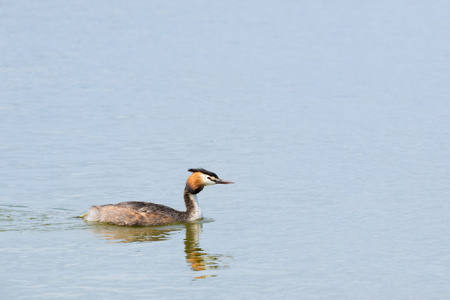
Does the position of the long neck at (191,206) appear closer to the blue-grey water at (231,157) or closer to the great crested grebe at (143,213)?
the great crested grebe at (143,213)

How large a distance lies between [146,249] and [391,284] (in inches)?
167

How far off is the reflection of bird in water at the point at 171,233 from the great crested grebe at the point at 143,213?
0.37 ft

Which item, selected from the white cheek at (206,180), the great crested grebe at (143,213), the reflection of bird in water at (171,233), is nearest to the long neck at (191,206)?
the great crested grebe at (143,213)

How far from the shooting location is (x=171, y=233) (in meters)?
18.0

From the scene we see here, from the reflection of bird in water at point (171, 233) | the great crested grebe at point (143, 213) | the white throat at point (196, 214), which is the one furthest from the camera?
the white throat at point (196, 214)

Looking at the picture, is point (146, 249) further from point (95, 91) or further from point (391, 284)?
point (95, 91)

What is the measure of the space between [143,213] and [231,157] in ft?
16.9

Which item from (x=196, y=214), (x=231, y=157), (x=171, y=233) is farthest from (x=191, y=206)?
(x=231, y=157)

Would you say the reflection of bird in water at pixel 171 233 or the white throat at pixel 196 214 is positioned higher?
the white throat at pixel 196 214

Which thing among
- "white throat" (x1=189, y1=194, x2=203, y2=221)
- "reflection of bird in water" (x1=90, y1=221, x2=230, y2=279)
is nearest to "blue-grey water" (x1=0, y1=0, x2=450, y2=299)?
"reflection of bird in water" (x1=90, y1=221, x2=230, y2=279)

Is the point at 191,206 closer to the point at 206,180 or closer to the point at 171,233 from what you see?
the point at 206,180

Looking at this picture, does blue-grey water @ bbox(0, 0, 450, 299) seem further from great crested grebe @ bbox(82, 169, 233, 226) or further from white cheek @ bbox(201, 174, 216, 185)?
white cheek @ bbox(201, 174, 216, 185)

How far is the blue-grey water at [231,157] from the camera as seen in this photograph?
14.9 m

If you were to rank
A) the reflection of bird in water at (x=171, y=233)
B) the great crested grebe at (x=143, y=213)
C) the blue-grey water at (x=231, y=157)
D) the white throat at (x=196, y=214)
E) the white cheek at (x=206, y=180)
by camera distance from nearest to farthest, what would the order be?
the blue-grey water at (x=231, y=157) → the reflection of bird in water at (x=171, y=233) → the great crested grebe at (x=143, y=213) → the white throat at (x=196, y=214) → the white cheek at (x=206, y=180)
